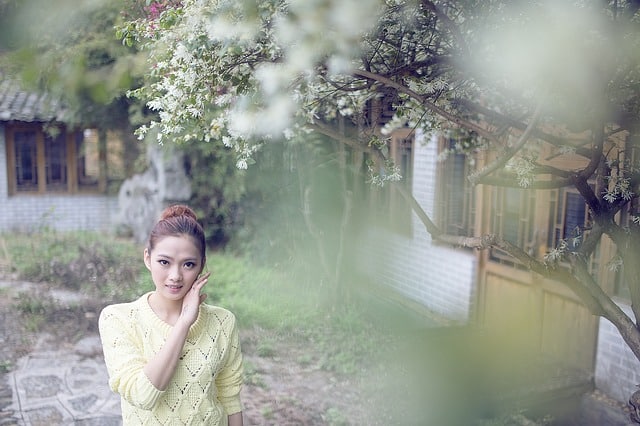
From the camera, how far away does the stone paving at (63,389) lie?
4691 mm

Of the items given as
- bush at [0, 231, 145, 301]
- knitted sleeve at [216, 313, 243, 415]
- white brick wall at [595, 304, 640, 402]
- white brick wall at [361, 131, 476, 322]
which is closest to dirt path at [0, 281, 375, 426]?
bush at [0, 231, 145, 301]

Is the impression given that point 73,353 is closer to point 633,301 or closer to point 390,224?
point 390,224

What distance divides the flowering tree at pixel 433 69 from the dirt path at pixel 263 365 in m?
2.13

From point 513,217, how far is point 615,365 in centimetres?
183

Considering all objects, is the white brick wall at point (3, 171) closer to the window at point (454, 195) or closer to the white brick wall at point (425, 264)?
the white brick wall at point (425, 264)

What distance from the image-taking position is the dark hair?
2102 millimetres

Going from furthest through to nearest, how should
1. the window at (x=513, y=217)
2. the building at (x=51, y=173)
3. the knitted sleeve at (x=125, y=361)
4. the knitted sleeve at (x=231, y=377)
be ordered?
the building at (x=51, y=173), the window at (x=513, y=217), the knitted sleeve at (x=231, y=377), the knitted sleeve at (x=125, y=361)

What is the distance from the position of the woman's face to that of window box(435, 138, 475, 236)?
5183 mm

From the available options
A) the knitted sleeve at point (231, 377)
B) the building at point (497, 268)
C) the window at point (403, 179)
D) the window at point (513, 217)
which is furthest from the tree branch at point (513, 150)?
the window at point (403, 179)

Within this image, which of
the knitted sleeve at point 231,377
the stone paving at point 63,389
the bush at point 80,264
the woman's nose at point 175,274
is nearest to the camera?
the woman's nose at point 175,274

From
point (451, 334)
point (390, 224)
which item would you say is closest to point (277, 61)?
point (451, 334)

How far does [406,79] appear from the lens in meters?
3.60

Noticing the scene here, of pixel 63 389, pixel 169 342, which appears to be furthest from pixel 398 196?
pixel 169 342

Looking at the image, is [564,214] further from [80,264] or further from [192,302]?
[80,264]
